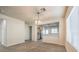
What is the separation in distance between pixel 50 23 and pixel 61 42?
6.10 feet

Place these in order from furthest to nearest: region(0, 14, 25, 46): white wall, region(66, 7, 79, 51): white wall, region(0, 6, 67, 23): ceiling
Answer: region(0, 14, 25, 46): white wall → region(0, 6, 67, 23): ceiling → region(66, 7, 79, 51): white wall

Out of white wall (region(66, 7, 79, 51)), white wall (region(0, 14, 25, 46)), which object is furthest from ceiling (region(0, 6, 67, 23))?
white wall (region(66, 7, 79, 51))

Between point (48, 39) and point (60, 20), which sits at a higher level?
point (60, 20)

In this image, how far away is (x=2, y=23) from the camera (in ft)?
17.7

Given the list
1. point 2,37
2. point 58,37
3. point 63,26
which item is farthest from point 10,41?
point 63,26

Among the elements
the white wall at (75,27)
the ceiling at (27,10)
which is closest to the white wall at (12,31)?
the ceiling at (27,10)

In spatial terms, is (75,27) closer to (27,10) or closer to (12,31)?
(27,10)

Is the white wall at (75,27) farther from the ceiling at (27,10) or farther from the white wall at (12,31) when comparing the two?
the white wall at (12,31)

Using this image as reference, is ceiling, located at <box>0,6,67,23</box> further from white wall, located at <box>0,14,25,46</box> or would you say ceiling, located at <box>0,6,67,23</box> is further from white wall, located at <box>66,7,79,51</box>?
white wall, located at <box>66,7,79,51</box>

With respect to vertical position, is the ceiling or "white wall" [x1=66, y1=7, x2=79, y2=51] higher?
the ceiling

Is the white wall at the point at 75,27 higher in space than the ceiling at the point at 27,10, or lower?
lower

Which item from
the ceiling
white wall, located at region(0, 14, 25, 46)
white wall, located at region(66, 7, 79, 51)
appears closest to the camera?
white wall, located at region(66, 7, 79, 51)
